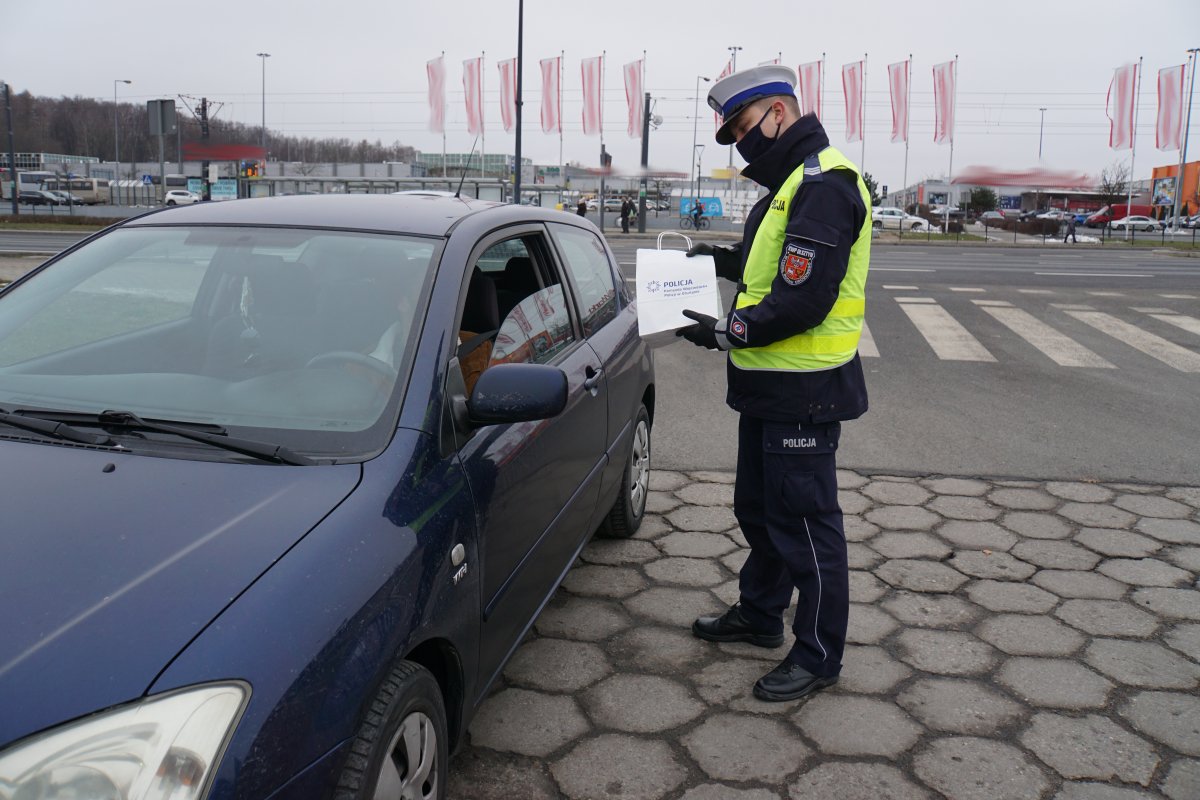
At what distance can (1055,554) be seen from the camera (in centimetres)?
441

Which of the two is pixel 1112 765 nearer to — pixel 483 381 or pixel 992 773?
pixel 992 773

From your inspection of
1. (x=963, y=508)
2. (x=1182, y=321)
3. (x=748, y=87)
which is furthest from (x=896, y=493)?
(x=1182, y=321)

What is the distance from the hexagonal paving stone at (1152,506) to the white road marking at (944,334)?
386 cm

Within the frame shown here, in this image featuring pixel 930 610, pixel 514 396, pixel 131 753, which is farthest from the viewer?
pixel 930 610

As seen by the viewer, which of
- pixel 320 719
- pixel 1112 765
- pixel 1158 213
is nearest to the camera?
pixel 320 719

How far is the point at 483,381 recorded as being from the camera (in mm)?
2428

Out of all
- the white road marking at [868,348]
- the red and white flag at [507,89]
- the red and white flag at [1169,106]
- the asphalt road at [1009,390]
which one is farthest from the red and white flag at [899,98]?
the white road marking at [868,348]

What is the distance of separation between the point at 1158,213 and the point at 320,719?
80853 millimetres

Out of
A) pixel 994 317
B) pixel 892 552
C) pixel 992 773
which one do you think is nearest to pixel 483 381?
pixel 992 773

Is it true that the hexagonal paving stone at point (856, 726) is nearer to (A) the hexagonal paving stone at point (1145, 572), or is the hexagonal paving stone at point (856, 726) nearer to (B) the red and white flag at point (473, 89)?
(A) the hexagonal paving stone at point (1145, 572)

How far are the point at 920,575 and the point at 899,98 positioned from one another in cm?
4392

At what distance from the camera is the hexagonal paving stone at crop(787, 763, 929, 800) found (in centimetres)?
263

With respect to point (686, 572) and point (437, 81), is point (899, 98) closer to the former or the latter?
point (437, 81)

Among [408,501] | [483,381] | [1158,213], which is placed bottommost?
[408,501]
